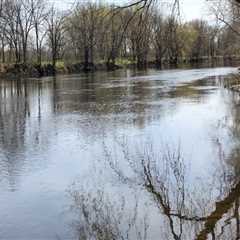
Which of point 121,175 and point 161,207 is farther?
point 121,175

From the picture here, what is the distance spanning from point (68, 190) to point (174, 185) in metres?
2.22

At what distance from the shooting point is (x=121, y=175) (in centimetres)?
1219

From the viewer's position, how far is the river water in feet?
28.9

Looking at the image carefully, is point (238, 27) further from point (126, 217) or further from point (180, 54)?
point (180, 54)

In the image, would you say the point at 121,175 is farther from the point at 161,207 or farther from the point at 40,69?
the point at 40,69

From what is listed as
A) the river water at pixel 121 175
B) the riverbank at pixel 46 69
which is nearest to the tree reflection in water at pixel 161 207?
the river water at pixel 121 175

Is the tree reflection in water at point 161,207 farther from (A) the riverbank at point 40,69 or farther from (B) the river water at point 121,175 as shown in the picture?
(A) the riverbank at point 40,69

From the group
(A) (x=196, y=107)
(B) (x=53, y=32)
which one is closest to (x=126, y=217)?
(A) (x=196, y=107)

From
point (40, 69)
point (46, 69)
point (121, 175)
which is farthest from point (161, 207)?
point (46, 69)

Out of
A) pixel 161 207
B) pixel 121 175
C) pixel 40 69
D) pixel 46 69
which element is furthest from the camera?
pixel 46 69

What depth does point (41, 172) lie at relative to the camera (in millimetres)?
12578

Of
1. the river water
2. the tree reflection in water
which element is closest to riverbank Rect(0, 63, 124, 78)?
the river water

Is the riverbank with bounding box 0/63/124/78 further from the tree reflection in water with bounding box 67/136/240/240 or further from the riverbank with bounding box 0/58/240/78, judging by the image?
the tree reflection in water with bounding box 67/136/240/240

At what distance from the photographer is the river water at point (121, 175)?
347 inches
